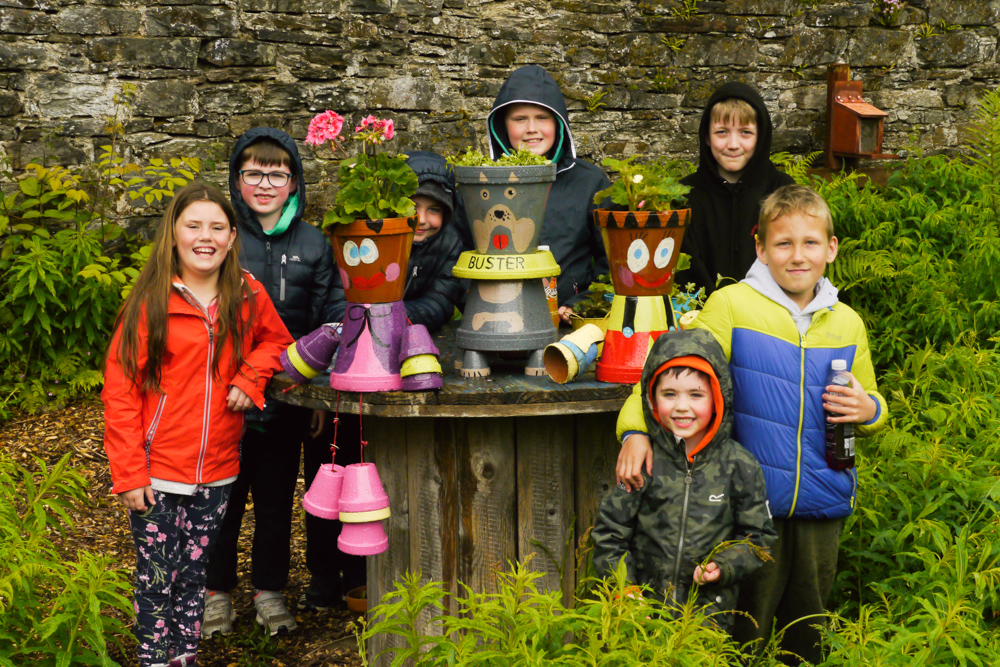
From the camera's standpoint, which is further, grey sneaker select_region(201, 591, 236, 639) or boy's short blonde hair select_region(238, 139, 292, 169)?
grey sneaker select_region(201, 591, 236, 639)

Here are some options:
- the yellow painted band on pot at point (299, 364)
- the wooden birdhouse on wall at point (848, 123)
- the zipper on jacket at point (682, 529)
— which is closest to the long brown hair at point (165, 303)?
the yellow painted band on pot at point (299, 364)

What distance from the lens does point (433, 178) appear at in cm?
344

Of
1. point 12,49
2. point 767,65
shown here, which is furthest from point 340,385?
point 767,65

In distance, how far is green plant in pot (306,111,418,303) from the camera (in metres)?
2.60

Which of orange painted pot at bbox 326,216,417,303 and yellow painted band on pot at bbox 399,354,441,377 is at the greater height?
orange painted pot at bbox 326,216,417,303

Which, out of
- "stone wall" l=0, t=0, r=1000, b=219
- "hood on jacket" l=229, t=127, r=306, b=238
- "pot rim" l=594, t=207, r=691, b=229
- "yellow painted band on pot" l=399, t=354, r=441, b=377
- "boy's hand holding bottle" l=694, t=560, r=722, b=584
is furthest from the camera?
"stone wall" l=0, t=0, r=1000, b=219

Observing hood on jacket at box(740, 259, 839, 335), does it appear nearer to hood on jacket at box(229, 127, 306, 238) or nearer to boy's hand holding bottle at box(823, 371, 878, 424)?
boy's hand holding bottle at box(823, 371, 878, 424)

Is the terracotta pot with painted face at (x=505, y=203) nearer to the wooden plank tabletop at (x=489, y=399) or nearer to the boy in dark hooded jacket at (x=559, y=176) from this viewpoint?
the wooden plank tabletop at (x=489, y=399)

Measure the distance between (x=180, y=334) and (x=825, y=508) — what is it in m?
1.96

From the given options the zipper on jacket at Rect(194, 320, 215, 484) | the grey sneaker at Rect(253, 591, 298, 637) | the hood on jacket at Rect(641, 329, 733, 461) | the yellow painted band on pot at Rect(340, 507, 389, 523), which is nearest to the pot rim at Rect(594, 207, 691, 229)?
the hood on jacket at Rect(641, 329, 733, 461)

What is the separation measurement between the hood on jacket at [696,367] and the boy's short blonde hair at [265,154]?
165cm

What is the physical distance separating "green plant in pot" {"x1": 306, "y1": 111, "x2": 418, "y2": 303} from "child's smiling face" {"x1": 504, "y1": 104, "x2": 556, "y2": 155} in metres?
1.05

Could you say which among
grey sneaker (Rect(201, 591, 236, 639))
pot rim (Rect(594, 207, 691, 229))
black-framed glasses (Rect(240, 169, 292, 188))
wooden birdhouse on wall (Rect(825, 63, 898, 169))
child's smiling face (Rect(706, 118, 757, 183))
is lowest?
grey sneaker (Rect(201, 591, 236, 639))

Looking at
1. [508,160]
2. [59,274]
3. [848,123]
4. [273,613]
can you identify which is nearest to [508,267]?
[508,160]
